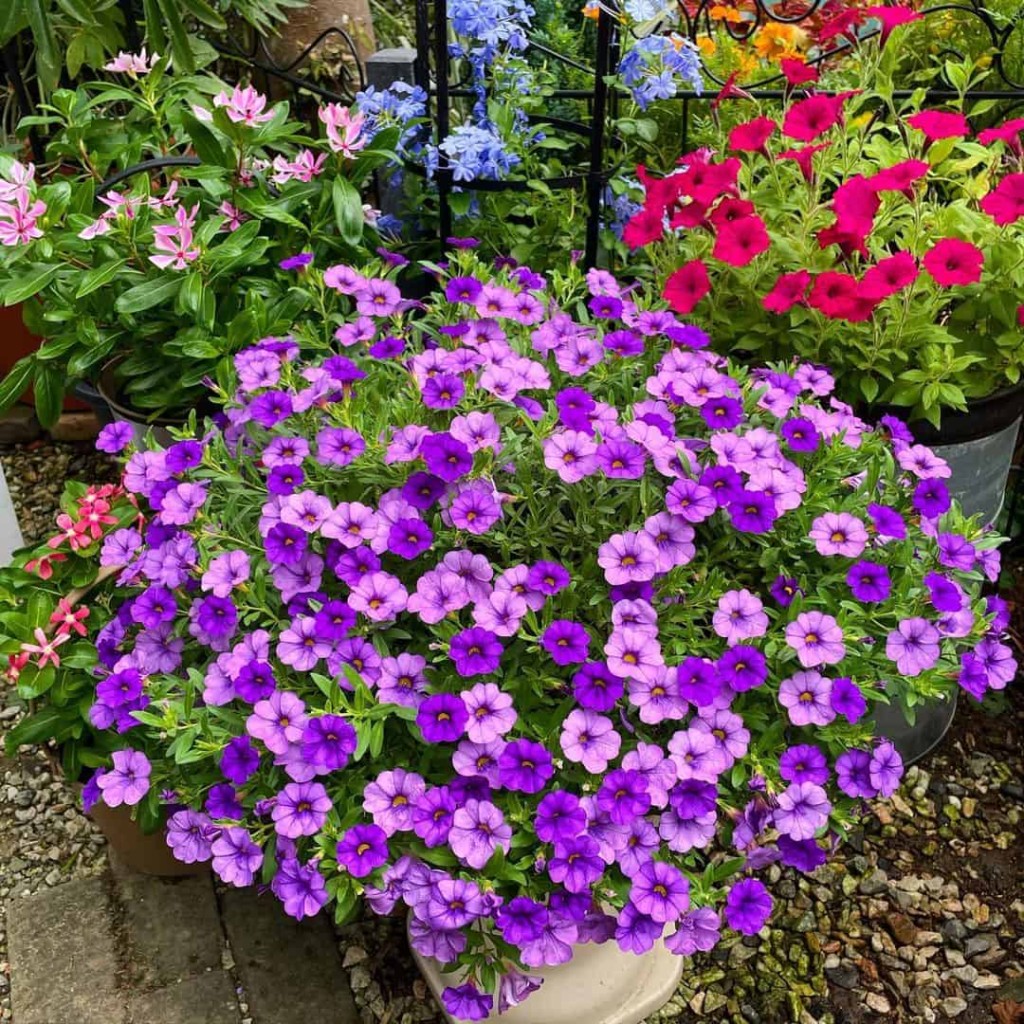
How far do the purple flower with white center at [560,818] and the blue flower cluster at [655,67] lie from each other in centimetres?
148

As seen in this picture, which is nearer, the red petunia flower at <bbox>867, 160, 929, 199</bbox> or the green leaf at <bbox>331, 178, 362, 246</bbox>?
the red petunia flower at <bbox>867, 160, 929, 199</bbox>

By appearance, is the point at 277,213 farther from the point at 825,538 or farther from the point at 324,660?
the point at 825,538

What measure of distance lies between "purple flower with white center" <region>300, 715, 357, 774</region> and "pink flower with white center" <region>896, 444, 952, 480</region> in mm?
889

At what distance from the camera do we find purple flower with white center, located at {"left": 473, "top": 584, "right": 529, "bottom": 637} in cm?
129

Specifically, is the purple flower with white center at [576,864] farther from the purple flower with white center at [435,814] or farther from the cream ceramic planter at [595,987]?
the cream ceramic planter at [595,987]

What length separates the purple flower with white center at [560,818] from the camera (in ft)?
3.98

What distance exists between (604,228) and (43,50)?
1.33 metres

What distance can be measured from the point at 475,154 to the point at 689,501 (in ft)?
3.39

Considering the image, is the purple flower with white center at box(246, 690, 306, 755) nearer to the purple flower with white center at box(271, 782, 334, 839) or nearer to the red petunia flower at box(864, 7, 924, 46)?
the purple flower with white center at box(271, 782, 334, 839)

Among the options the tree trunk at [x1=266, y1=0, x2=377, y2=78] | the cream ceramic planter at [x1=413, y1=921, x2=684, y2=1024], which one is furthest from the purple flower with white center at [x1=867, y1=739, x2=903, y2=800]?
the tree trunk at [x1=266, y1=0, x2=377, y2=78]

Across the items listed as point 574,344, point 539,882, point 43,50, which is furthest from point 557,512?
point 43,50

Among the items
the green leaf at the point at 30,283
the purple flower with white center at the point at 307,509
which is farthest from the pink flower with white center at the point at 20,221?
the purple flower with white center at the point at 307,509

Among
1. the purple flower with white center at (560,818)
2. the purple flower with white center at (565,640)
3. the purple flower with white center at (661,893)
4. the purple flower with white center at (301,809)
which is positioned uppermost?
the purple flower with white center at (565,640)

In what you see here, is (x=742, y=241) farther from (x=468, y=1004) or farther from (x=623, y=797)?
(x=468, y=1004)
